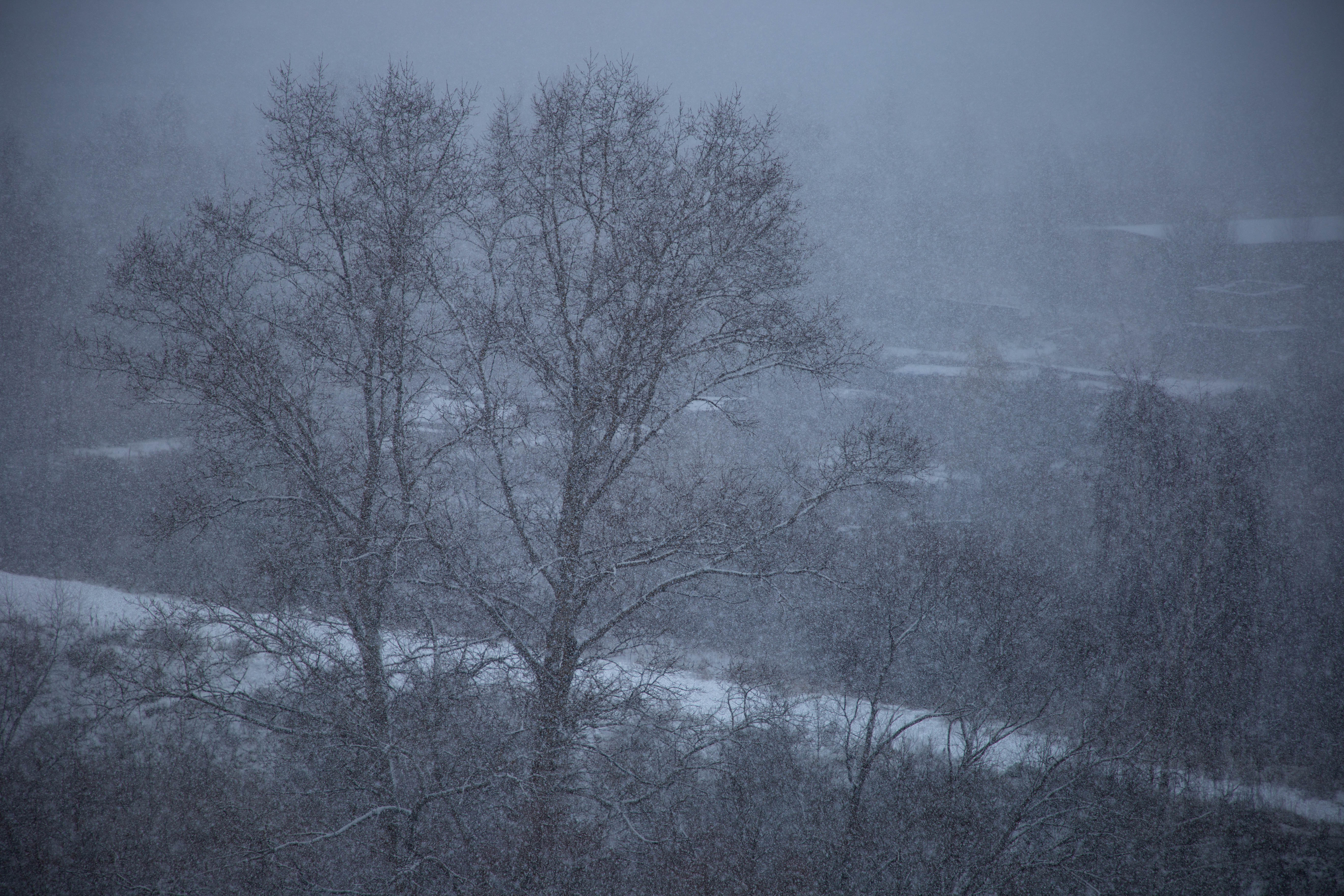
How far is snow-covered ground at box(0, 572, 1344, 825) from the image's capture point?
440 inches

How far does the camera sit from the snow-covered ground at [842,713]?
11.2 meters

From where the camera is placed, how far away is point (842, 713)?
1098cm

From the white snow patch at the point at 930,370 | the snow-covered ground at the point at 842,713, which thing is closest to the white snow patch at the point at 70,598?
the snow-covered ground at the point at 842,713

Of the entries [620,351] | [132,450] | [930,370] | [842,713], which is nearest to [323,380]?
[620,351]

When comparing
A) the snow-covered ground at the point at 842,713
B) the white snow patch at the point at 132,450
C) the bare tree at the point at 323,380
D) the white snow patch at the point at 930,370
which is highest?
the white snow patch at the point at 930,370

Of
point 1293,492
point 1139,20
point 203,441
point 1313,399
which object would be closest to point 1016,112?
point 1313,399

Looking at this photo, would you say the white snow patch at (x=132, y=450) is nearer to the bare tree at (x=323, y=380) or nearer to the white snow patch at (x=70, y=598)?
the white snow patch at (x=70, y=598)

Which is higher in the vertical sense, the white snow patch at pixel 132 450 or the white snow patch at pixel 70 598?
the white snow patch at pixel 132 450

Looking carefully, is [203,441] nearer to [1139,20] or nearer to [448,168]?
[448,168]

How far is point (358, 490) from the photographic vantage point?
6.29 metres

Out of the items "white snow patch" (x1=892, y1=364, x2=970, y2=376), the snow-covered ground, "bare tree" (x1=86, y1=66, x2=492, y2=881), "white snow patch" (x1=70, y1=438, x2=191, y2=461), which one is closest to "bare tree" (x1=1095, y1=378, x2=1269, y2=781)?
the snow-covered ground

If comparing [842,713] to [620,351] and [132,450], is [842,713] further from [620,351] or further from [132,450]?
[132,450]

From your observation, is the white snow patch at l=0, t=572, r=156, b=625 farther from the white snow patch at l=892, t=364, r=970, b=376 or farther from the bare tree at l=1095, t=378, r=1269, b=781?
the white snow patch at l=892, t=364, r=970, b=376

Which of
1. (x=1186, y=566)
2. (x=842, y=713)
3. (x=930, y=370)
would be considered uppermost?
(x=930, y=370)
